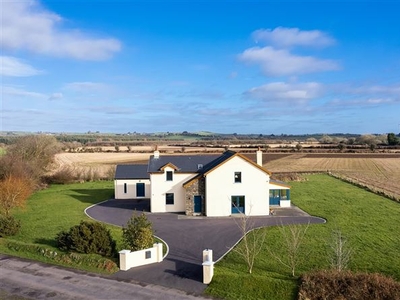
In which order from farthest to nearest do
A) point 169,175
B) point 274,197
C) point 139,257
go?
point 274,197, point 169,175, point 139,257

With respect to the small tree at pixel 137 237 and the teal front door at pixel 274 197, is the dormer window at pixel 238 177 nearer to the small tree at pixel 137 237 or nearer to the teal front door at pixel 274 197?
the teal front door at pixel 274 197

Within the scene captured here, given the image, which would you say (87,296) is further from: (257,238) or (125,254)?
(257,238)

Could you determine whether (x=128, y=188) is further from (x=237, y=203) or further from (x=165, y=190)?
(x=237, y=203)

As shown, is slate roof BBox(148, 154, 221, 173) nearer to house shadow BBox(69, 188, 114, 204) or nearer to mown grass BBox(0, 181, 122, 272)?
mown grass BBox(0, 181, 122, 272)

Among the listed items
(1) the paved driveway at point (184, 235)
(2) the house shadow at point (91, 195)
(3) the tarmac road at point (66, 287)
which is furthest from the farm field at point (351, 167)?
(3) the tarmac road at point (66, 287)

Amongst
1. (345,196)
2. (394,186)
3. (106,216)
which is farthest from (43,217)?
(394,186)

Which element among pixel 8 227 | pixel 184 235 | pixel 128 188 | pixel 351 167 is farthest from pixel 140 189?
pixel 351 167
